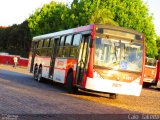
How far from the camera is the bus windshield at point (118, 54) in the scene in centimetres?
1933

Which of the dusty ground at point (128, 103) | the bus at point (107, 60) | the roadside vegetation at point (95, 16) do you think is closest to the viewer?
the dusty ground at point (128, 103)

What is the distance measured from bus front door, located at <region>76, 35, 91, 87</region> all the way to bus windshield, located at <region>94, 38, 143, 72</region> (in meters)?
0.59

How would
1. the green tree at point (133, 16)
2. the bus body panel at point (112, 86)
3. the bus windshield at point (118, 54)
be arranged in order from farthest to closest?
the green tree at point (133, 16), the bus windshield at point (118, 54), the bus body panel at point (112, 86)

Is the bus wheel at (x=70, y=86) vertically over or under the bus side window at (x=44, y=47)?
under

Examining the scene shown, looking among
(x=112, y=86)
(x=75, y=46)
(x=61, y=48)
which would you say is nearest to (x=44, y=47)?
(x=61, y=48)

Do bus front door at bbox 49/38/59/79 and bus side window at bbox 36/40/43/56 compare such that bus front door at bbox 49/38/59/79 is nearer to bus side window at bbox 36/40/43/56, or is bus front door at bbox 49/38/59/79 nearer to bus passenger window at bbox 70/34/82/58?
bus passenger window at bbox 70/34/82/58

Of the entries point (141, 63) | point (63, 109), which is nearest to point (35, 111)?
point (63, 109)

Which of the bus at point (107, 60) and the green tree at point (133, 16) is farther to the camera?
the green tree at point (133, 16)

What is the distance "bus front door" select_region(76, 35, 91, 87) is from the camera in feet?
64.4

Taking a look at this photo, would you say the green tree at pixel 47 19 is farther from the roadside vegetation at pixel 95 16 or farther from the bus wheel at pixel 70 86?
the bus wheel at pixel 70 86

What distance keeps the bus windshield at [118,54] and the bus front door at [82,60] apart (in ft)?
1.95

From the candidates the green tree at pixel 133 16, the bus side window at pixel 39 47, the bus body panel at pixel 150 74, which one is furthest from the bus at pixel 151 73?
the green tree at pixel 133 16

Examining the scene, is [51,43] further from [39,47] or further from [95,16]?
[95,16]

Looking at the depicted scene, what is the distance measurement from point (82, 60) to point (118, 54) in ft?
5.41
